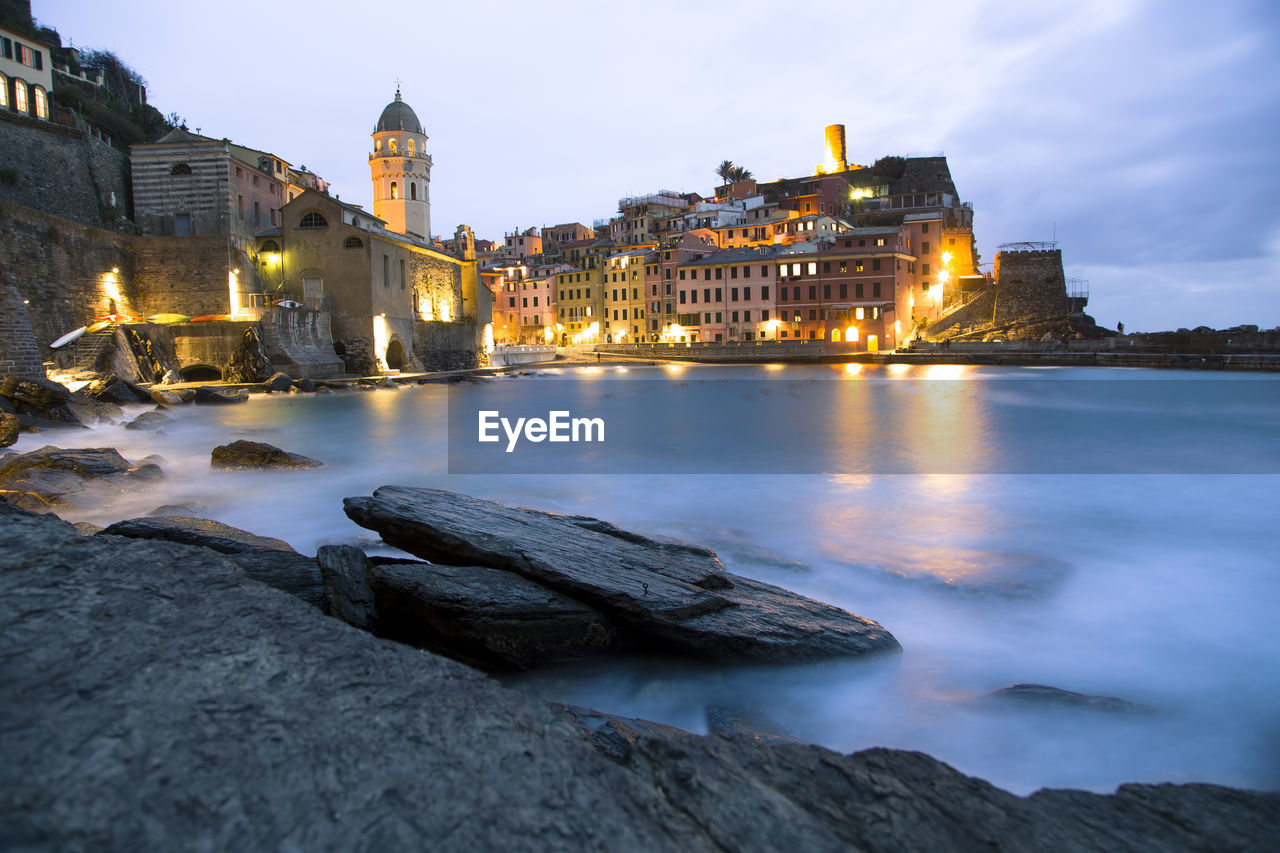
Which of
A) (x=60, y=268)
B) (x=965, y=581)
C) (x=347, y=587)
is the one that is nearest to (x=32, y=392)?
(x=60, y=268)

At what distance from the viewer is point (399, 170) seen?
184 feet

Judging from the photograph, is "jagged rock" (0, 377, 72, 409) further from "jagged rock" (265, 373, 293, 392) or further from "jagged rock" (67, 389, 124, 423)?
"jagged rock" (265, 373, 293, 392)

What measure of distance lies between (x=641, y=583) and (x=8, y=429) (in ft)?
41.0

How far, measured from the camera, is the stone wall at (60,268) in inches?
871

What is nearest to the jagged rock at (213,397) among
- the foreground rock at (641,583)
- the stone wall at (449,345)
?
the stone wall at (449,345)

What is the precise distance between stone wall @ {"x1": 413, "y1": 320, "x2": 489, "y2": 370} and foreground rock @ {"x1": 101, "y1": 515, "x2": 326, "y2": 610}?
1386 inches

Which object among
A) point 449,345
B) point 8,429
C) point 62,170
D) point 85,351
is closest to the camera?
point 8,429

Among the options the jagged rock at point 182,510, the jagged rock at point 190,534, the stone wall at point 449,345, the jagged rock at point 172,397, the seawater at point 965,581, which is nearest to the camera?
the seawater at point 965,581

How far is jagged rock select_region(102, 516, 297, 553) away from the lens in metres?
4.56

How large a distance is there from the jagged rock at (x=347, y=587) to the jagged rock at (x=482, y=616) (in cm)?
9

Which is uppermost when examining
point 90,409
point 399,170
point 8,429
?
point 399,170

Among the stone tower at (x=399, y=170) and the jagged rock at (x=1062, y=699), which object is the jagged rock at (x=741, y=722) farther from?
the stone tower at (x=399, y=170)

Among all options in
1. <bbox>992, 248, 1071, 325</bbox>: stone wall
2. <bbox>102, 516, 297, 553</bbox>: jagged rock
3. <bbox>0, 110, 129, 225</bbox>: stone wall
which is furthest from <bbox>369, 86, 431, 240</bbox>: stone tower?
<bbox>102, 516, 297, 553</bbox>: jagged rock

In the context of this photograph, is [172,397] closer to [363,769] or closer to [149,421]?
[149,421]
